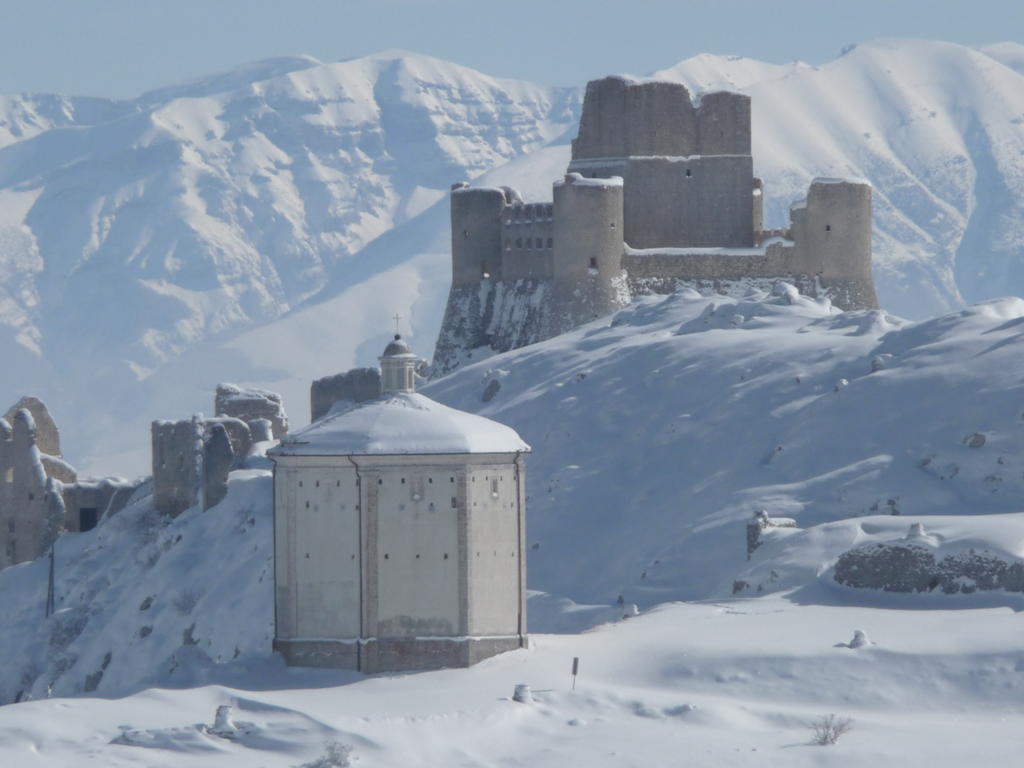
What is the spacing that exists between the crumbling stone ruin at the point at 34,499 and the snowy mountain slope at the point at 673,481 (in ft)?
3.80

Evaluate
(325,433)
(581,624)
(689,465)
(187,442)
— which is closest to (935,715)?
(325,433)

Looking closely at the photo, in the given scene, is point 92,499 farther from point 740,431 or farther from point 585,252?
point 740,431

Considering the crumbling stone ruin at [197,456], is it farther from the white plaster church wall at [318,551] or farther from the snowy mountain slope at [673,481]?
the white plaster church wall at [318,551]

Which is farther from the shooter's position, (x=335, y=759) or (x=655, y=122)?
(x=655, y=122)

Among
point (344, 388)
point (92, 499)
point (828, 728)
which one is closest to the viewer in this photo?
point (828, 728)

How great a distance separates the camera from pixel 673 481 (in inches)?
2446

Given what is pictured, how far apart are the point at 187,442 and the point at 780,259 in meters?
17.1

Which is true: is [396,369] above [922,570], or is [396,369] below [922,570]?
above

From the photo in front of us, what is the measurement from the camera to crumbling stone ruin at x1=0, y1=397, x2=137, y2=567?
81.3 meters

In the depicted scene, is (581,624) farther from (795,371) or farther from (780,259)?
(780,259)

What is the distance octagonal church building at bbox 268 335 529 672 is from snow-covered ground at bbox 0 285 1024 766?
0.69 m

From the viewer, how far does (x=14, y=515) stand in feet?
267

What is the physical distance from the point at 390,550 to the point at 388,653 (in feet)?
5.07

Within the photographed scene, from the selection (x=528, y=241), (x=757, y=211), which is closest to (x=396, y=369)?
(x=528, y=241)
